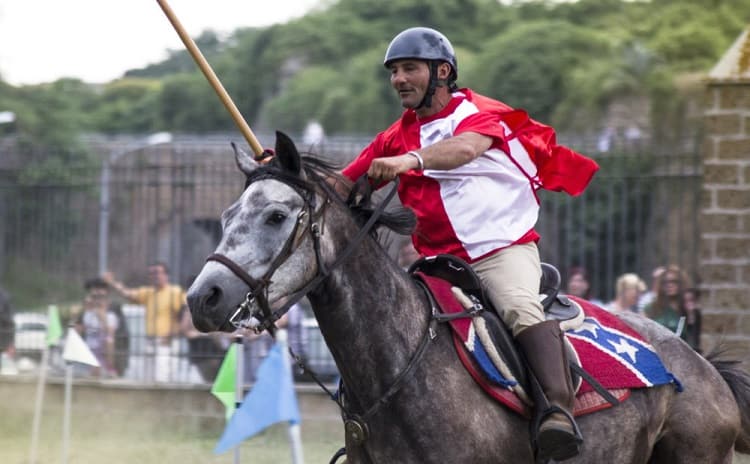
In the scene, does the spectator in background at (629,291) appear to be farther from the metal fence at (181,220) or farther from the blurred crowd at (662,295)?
the metal fence at (181,220)

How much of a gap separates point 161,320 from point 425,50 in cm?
856

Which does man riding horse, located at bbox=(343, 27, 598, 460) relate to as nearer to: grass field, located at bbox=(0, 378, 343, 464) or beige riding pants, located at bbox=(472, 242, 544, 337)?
beige riding pants, located at bbox=(472, 242, 544, 337)

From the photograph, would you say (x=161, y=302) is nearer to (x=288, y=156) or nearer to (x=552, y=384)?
(x=552, y=384)

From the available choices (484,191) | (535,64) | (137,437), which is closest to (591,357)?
(484,191)

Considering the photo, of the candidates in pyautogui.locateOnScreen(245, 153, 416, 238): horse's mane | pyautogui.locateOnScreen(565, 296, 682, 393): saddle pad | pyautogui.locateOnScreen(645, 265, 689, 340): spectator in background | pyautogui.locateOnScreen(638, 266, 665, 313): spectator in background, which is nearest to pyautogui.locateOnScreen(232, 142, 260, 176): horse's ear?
pyautogui.locateOnScreen(245, 153, 416, 238): horse's mane

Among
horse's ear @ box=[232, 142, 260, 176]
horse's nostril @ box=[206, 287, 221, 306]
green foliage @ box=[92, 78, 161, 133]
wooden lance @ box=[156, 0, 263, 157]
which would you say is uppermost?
green foliage @ box=[92, 78, 161, 133]

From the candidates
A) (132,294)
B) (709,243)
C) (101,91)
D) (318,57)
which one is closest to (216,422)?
(132,294)

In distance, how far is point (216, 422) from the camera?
13031mm

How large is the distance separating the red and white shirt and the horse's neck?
492 millimetres

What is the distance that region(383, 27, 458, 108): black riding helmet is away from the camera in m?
5.80

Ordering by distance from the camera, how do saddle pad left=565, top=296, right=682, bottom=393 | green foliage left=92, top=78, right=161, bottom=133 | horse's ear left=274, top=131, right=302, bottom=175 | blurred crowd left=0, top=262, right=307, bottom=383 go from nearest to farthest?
1. horse's ear left=274, top=131, right=302, bottom=175
2. saddle pad left=565, top=296, right=682, bottom=393
3. blurred crowd left=0, top=262, right=307, bottom=383
4. green foliage left=92, top=78, right=161, bottom=133

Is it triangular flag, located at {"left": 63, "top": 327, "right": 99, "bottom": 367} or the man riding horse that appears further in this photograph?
triangular flag, located at {"left": 63, "top": 327, "right": 99, "bottom": 367}

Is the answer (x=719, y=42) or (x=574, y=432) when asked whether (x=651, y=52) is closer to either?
(x=719, y=42)

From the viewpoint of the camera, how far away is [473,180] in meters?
5.85
